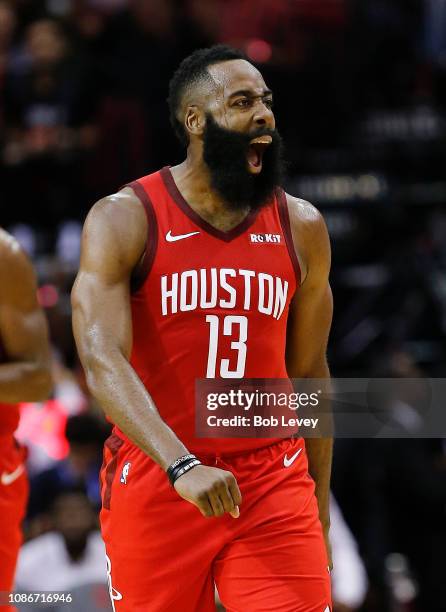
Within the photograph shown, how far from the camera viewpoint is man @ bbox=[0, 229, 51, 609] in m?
4.62

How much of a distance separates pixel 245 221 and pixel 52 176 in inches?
193

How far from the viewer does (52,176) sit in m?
8.88

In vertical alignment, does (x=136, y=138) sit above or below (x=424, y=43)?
below

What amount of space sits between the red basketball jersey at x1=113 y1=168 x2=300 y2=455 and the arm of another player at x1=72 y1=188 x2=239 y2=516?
0.10 meters

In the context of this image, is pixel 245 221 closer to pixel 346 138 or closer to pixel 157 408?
pixel 157 408

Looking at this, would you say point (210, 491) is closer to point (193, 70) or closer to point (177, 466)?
point (177, 466)

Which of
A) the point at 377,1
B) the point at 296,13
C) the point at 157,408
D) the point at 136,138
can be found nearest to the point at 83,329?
the point at 157,408

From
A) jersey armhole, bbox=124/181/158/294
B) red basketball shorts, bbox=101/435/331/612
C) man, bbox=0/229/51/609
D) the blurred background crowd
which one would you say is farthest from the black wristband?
the blurred background crowd

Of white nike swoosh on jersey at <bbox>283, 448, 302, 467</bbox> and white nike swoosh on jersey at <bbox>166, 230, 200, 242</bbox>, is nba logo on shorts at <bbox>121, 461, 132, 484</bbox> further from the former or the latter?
white nike swoosh on jersey at <bbox>166, 230, 200, 242</bbox>

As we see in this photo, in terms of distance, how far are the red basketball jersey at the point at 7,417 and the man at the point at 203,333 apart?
70cm

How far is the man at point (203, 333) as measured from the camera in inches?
152

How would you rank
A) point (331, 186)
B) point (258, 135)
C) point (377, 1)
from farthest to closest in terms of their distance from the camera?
point (377, 1) → point (331, 186) → point (258, 135)

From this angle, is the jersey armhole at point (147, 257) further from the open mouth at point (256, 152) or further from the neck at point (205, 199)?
the open mouth at point (256, 152)

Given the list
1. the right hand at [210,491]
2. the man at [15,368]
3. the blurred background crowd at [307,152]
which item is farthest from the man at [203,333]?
the blurred background crowd at [307,152]
